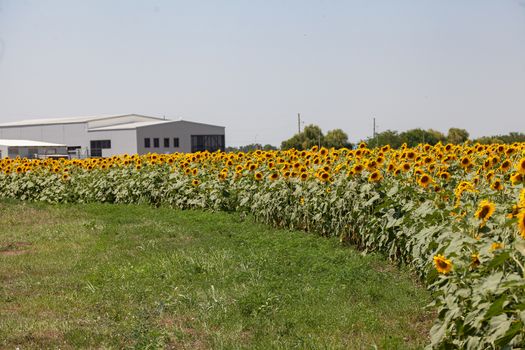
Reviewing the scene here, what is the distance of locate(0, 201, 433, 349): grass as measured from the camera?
6551 mm

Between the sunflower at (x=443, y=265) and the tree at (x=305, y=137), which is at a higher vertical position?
the tree at (x=305, y=137)

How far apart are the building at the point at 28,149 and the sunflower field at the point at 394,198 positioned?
52.6 metres

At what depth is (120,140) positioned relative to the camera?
7512 centimetres

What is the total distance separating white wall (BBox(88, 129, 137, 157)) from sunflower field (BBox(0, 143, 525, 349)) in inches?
1978

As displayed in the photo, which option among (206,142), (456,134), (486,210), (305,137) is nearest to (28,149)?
(206,142)

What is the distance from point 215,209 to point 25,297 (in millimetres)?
7493

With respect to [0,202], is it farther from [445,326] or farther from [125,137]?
[125,137]

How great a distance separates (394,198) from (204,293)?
304cm

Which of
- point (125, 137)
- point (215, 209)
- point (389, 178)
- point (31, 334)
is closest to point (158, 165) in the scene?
point (215, 209)

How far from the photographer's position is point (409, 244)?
8414 millimetres

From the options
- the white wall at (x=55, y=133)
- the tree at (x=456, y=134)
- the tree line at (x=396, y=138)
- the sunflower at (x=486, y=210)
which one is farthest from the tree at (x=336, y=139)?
the sunflower at (x=486, y=210)

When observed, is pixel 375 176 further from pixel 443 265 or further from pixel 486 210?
pixel 443 265

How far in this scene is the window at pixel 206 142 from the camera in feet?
266

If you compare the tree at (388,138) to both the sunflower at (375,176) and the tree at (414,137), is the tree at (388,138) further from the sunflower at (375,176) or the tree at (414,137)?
the sunflower at (375,176)
